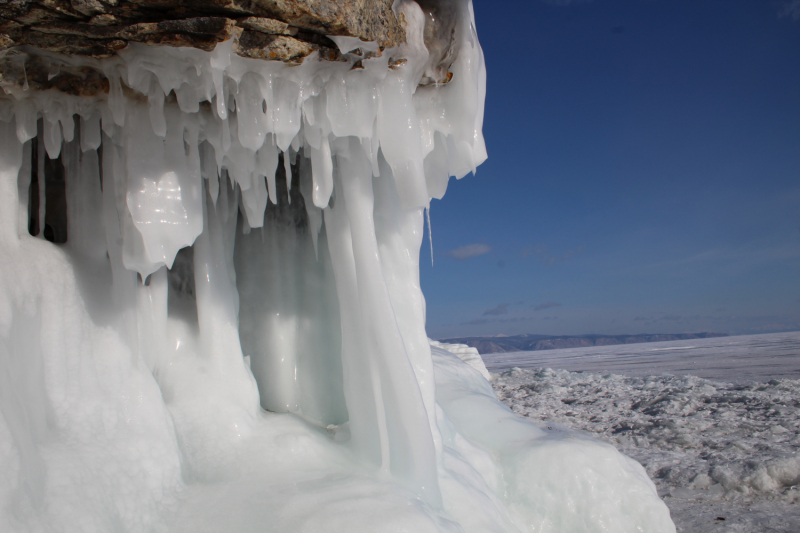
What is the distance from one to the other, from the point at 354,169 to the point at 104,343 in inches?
59.3

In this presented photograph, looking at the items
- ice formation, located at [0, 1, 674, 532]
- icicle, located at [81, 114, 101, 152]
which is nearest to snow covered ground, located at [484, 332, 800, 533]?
ice formation, located at [0, 1, 674, 532]

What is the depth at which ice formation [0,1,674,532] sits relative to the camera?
177cm

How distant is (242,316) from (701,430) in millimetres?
5193

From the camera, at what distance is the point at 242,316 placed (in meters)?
3.07

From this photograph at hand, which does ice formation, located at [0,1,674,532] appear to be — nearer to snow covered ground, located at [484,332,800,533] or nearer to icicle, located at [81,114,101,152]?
icicle, located at [81,114,101,152]

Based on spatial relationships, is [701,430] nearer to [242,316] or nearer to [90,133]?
[242,316]

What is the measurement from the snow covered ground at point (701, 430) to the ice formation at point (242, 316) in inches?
45.1

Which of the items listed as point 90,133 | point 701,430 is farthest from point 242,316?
point 701,430

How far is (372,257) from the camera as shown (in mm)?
2365

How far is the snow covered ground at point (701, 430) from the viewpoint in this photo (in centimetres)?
A: 331

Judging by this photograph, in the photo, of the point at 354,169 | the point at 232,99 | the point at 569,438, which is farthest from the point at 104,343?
the point at 569,438

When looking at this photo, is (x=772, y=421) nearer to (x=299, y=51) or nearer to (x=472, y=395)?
(x=472, y=395)

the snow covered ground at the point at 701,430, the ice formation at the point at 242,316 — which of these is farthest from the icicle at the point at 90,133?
the snow covered ground at the point at 701,430

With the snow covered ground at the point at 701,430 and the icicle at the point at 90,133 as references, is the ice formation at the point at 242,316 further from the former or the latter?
the snow covered ground at the point at 701,430
